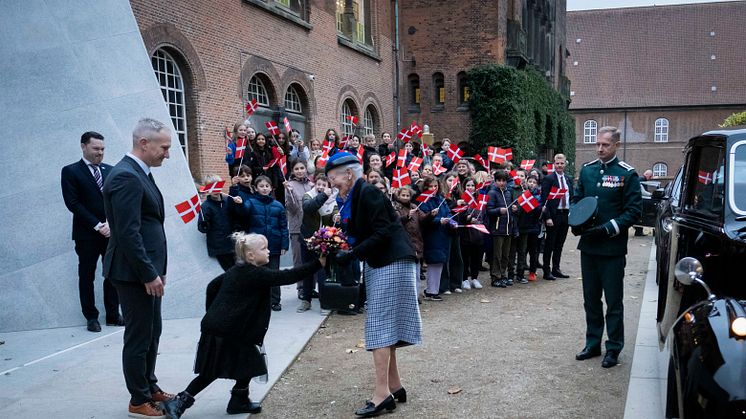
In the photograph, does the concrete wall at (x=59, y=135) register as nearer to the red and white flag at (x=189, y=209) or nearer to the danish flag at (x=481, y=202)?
the red and white flag at (x=189, y=209)

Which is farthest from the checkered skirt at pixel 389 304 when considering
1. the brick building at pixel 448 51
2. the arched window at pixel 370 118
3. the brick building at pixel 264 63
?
the brick building at pixel 448 51

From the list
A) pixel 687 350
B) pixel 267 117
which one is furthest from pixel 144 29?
pixel 687 350

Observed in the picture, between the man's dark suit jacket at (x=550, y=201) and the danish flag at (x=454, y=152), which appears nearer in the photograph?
the man's dark suit jacket at (x=550, y=201)

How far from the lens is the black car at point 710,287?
116 inches

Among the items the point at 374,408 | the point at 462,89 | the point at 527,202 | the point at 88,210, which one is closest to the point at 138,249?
the point at 374,408

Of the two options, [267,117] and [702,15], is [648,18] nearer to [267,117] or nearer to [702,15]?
[702,15]

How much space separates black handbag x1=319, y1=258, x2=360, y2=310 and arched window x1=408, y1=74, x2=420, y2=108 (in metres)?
21.8

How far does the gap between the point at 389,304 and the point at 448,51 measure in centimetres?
2521

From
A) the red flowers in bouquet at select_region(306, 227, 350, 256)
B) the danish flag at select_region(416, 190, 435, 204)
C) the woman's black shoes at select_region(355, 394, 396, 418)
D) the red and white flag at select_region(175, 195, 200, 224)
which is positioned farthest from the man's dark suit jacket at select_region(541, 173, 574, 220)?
the red flowers in bouquet at select_region(306, 227, 350, 256)

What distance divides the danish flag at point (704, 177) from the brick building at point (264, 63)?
11.5m

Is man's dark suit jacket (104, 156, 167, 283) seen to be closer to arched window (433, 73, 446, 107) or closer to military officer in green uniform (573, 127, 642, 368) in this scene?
military officer in green uniform (573, 127, 642, 368)

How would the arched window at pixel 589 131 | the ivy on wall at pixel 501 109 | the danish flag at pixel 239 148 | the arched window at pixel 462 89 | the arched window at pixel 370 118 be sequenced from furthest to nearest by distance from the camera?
the arched window at pixel 589 131 → the arched window at pixel 462 89 → the ivy on wall at pixel 501 109 → the arched window at pixel 370 118 → the danish flag at pixel 239 148

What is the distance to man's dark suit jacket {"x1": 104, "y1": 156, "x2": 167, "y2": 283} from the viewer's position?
14.1 feet

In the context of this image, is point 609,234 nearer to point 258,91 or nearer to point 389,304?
point 389,304
